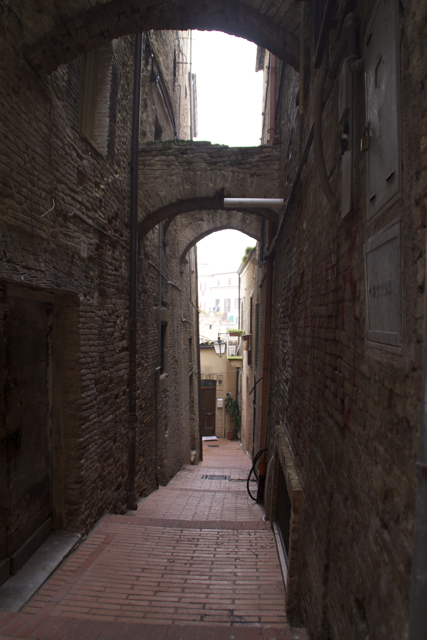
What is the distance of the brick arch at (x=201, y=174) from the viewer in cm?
580

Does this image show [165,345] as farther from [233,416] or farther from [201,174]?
[233,416]

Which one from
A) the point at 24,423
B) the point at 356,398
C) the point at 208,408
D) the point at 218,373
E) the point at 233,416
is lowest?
the point at 233,416

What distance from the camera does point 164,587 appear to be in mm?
3312

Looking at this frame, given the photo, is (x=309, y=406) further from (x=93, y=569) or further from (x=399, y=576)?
(x=93, y=569)

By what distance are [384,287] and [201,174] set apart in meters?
4.94

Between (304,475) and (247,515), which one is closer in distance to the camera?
(304,475)

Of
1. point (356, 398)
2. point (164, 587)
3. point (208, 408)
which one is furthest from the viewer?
point (208, 408)

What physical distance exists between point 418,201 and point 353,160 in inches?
36.6

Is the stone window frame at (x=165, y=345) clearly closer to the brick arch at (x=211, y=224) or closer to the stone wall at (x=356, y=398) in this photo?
the brick arch at (x=211, y=224)

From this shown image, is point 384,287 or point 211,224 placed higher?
point 211,224

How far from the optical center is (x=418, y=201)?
1200 mm

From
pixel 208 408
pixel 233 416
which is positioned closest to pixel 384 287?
pixel 233 416

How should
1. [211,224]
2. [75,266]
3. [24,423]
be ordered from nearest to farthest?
[24,423]
[75,266]
[211,224]

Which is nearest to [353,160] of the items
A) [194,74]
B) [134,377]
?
[134,377]
